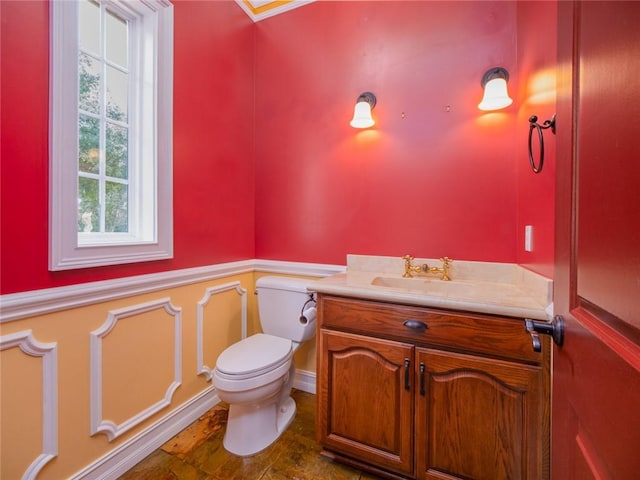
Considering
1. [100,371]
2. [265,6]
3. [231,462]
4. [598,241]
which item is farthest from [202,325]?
[265,6]

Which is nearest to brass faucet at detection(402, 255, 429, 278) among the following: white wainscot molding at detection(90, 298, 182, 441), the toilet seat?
the toilet seat

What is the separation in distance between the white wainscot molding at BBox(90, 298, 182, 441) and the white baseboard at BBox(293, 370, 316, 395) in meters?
0.81

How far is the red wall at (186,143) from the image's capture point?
99 cm

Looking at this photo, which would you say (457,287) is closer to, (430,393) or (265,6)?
(430,393)

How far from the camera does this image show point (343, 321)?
132 cm

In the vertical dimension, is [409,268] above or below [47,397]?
above

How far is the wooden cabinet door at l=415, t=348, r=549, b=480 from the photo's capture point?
39.2 inches

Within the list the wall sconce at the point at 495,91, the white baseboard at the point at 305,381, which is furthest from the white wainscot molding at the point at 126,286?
the wall sconce at the point at 495,91

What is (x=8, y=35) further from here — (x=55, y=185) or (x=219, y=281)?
(x=219, y=281)

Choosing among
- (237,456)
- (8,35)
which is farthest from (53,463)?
(8,35)

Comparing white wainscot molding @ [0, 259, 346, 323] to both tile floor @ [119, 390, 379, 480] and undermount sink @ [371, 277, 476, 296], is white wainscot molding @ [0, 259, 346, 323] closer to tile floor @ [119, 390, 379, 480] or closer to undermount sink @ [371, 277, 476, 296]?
undermount sink @ [371, 277, 476, 296]

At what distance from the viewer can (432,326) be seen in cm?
114

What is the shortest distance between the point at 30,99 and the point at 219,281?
1.24 metres

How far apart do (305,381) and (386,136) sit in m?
1.79
